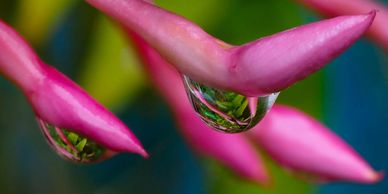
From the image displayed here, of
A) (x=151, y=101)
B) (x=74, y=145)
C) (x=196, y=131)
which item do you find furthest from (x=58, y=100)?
(x=151, y=101)

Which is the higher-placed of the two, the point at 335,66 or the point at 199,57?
the point at 335,66

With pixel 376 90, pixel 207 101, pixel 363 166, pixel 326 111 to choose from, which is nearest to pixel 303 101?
pixel 326 111

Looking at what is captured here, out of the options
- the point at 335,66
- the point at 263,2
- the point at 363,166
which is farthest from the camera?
the point at 335,66

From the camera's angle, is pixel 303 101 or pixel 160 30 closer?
pixel 160 30

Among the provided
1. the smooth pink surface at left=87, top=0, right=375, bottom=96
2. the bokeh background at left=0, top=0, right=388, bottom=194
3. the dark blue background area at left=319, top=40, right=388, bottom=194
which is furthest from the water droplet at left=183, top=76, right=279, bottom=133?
the dark blue background area at left=319, top=40, right=388, bottom=194

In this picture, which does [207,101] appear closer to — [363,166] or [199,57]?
[199,57]

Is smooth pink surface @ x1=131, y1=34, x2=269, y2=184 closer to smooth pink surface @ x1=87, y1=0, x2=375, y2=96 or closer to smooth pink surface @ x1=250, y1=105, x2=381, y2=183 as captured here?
smooth pink surface @ x1=250, y1=105, x2=381, y2=183
